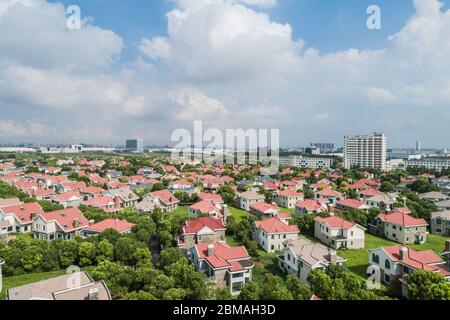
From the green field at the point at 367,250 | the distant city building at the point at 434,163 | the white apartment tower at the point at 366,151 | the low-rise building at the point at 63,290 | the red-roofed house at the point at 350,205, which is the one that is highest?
the white apartment tower at the point at 366,151

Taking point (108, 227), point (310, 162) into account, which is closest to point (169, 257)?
point (108, 227)

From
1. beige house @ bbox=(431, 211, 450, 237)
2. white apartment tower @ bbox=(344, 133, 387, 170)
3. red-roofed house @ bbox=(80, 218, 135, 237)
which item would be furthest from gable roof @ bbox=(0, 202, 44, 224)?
white apartment tower @ bbox=(344, 133, 387, 170)

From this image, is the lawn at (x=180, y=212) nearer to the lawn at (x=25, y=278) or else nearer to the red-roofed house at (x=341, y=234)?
the red-roofed house at (x=341, y=234)

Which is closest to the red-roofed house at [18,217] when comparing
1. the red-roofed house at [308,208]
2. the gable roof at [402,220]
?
the red-roofed house at [308,208]

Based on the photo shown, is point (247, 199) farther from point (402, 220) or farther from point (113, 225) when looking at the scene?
point (113, 225)
